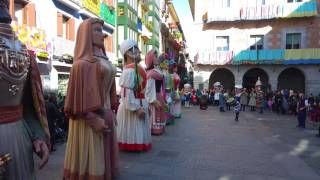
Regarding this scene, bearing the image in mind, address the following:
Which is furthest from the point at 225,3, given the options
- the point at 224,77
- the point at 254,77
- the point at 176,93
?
the point at 176,93

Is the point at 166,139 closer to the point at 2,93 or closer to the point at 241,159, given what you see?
the point at 241,159

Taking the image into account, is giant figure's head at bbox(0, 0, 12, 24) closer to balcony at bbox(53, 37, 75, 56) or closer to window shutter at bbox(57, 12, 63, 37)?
balcony at bbox(53, 37, 75, 56)

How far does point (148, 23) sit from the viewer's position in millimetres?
36906

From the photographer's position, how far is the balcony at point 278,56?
2608 cm

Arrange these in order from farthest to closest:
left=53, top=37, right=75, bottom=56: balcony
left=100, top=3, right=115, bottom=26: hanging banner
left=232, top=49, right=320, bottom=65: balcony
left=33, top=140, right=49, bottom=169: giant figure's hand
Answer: left=232, top=49, right=320, bottom=65: balcony → left=100, top=3, right=115, bottom=26: hanging banner → left=53, top=37, right=75, bottom=56: balcony → left=33, top=140, right=49, bottom=169: giant figure's hand

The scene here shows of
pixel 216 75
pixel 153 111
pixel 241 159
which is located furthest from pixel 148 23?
pixel 241 159

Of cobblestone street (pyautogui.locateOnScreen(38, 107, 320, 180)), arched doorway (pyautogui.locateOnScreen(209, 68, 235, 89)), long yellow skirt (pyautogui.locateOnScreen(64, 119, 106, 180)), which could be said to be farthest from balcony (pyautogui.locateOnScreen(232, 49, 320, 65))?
long yellow skirt (pyautogui.locateOnScreen(64, 119, 106, 180))

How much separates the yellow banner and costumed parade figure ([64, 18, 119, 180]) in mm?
14959

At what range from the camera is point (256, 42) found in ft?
91.7

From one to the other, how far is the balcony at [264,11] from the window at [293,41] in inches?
64.0

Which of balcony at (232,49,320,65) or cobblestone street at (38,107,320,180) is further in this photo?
balcony at (232,49,320,65)

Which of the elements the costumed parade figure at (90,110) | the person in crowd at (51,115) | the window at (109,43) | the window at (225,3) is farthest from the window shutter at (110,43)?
the costumed parade figure at (90,110)

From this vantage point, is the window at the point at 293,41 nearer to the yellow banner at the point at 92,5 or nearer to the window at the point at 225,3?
the window at the point at 225,3

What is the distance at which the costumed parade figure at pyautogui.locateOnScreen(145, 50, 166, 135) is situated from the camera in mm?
7898
